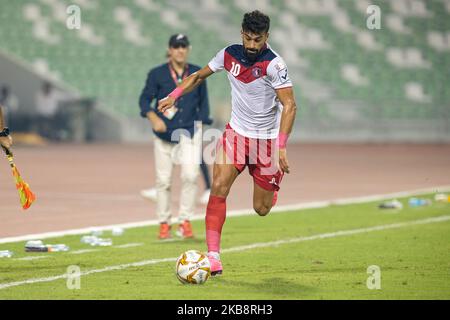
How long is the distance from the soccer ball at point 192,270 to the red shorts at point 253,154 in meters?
1.19

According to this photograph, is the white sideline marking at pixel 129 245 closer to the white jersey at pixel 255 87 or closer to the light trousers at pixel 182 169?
the light trousers at pixel 182 169

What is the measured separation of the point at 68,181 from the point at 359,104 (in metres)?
25.0

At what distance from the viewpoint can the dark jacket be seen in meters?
13.4

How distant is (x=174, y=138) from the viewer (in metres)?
13.3

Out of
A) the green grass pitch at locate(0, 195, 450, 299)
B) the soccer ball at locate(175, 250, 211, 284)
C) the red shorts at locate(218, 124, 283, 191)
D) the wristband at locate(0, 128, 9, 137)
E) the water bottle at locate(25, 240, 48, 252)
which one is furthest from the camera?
the water bottle at locate(25, 240, 48, 252)

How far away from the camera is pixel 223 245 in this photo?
1255 centimetres

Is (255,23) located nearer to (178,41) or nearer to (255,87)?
(255,87)

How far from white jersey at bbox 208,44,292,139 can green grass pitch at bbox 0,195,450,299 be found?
1368 millimetres

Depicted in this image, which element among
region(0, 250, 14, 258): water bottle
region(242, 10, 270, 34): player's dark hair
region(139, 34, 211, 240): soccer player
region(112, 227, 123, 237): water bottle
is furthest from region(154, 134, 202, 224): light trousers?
region(242, 10, 270, 34): player's dark hair

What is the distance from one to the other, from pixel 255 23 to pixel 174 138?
3893mm

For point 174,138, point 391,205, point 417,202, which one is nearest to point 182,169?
point 174,138

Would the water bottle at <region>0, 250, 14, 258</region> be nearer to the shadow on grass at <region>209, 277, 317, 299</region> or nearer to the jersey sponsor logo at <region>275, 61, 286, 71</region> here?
the shadow on grass at <region>209, 277, 317, 299</region>

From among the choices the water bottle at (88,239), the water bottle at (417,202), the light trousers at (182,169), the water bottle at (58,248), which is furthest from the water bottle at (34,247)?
the water bottle at (417,202)

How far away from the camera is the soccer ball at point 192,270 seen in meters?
9.32
